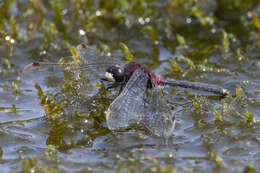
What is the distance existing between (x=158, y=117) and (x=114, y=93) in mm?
897

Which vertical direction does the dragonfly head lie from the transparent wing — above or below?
above

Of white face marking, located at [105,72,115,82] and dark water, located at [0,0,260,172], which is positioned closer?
dark water, located at [0,0,260,172]

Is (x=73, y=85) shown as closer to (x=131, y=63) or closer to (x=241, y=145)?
(x=131, y=63)

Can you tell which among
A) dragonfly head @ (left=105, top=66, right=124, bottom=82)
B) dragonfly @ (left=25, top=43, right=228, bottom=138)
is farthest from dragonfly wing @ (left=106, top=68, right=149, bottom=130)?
dragonfly head @ (left=105, top=66, right=124, bottom=82)

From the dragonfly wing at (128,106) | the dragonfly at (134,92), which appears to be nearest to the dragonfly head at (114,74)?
the dragonfly at (134,92)

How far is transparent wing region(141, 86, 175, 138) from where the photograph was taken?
358 centimetres

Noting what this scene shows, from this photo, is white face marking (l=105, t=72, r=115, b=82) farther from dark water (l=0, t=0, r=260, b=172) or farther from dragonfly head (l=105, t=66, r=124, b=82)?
dark water (l=0, t=0, r=260, b=172)

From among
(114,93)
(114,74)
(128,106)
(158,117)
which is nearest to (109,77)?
(114,74)

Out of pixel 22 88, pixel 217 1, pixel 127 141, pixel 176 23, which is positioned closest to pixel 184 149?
pixel 127 141

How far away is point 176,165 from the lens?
344 centimetres

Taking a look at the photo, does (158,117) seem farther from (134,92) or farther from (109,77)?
(109,77)

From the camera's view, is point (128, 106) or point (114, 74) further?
point (114, 74)

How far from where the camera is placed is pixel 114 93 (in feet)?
14.5

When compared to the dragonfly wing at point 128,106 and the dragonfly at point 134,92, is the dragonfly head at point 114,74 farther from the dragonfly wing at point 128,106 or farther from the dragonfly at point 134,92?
the dragonfly wing at point 128,106
